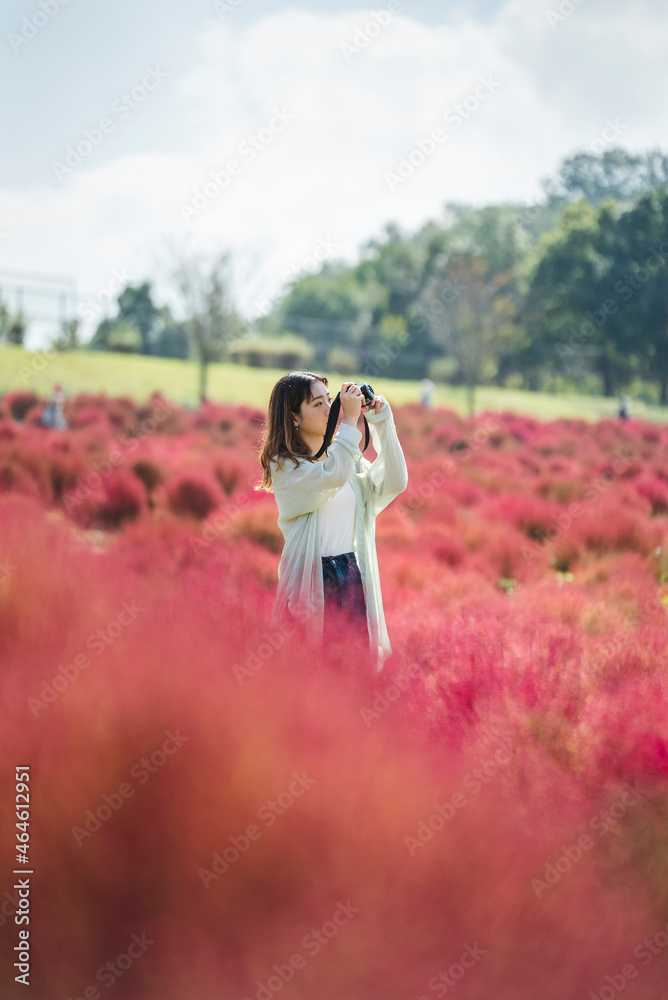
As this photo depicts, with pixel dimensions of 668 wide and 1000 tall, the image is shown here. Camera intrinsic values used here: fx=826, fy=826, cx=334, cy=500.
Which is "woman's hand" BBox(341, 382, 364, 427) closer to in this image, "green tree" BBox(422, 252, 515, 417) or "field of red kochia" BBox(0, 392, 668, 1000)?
"field of red kochia" BBox(0, 392, 668, 1000)

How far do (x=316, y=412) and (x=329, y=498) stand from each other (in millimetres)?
305

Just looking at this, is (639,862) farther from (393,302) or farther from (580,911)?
(393,302)

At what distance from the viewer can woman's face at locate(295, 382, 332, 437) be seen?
110 inches

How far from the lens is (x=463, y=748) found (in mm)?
2041

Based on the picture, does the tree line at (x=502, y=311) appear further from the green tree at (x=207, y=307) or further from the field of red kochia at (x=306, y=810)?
the field of red kochia at (x=306, y=810)

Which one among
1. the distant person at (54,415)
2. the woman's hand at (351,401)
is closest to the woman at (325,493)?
the woman's hand at (351,401)

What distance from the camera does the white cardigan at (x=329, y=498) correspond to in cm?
263

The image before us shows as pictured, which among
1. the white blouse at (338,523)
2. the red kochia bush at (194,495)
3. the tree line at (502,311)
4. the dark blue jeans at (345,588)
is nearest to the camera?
the dark blue jeans at (345,588)

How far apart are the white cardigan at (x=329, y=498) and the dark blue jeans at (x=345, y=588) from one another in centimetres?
3

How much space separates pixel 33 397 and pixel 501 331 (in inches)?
653

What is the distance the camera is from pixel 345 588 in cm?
278

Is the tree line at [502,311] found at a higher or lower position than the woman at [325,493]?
higher

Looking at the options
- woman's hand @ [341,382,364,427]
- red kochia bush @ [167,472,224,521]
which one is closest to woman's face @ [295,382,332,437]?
woman's hand @ [341,382,364,427]

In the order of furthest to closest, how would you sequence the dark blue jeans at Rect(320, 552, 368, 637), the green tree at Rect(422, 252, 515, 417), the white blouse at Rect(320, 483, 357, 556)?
the green tree at Rect(422, 252, 515, 417) < the white blouse at Rect(320, 483, 357, 556) < the dark blue jeans at Rect(320, 552, 368, 637)
